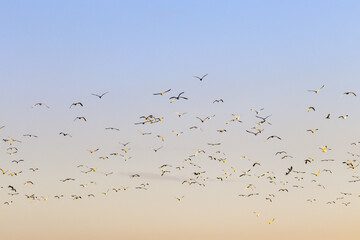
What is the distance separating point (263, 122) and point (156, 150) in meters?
17.3

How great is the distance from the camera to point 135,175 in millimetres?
133750

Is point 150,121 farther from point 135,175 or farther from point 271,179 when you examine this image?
point 271,179

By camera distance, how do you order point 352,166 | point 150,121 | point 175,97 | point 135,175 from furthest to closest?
point 135,175 < point 352,166 < point 150,121 < point 175,97

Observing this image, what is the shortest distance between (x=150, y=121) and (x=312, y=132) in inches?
926

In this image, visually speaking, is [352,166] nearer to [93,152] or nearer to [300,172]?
[300,172]

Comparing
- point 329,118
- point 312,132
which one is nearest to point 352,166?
point 312,132

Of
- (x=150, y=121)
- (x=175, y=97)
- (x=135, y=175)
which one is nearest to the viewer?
(x=175, y=97)

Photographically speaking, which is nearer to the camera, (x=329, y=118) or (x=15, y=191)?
(x=329, y=118)

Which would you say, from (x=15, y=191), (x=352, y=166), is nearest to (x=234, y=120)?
(x=352, y=166)

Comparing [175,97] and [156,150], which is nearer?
[175,97]

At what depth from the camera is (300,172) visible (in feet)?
443

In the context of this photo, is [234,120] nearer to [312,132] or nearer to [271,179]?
[312,132]

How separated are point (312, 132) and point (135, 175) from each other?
32690mm

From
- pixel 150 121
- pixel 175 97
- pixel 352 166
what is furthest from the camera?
pixel 352 166
